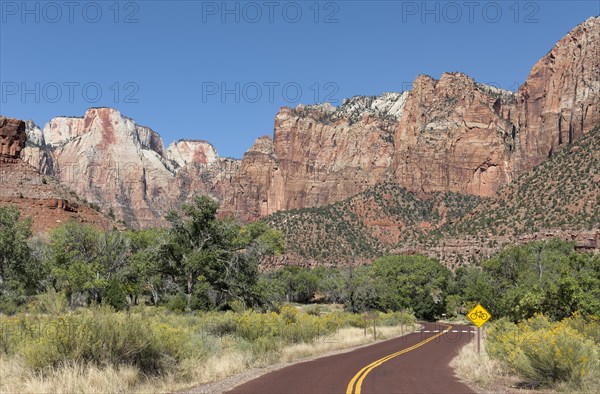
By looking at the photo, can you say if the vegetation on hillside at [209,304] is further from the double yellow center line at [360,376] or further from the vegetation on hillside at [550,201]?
the vegetation on hillside at [550,201]

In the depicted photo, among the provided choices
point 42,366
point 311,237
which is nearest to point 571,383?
point 42,366

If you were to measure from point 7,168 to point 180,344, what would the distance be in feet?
259

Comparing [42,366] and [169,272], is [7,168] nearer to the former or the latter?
[169,272]

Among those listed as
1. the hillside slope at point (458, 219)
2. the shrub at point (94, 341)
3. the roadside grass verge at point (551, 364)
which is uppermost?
the hillside slope at point (458, 219)

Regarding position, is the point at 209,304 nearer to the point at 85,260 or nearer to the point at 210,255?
the point at 210,255

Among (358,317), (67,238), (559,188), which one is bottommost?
(358,317)

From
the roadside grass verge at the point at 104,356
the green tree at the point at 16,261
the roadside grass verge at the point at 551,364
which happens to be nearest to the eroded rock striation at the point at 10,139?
the green tree at the point at 16,261

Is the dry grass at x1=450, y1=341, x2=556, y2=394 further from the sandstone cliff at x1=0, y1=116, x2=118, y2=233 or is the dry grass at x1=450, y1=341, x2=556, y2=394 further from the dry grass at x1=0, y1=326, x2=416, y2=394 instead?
the sandstone cliff at x1=0, y1=116, x2=118, y2=233

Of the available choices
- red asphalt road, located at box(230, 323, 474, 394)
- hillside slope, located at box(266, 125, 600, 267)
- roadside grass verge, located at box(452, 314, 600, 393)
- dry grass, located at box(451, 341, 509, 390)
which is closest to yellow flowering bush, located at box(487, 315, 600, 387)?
roadside grass verge, located at box(452, 314, 600, 393)

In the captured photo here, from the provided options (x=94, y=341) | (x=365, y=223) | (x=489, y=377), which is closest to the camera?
(x=94, y=341)

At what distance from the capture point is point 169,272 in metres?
34.5

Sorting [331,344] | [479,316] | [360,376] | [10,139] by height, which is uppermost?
[10,139]

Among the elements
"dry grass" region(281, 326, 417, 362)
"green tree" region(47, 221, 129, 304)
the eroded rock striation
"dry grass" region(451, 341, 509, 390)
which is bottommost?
"dry grass" region(281, 326, 417, 362)

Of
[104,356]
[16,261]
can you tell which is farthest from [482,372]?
[16,261]
